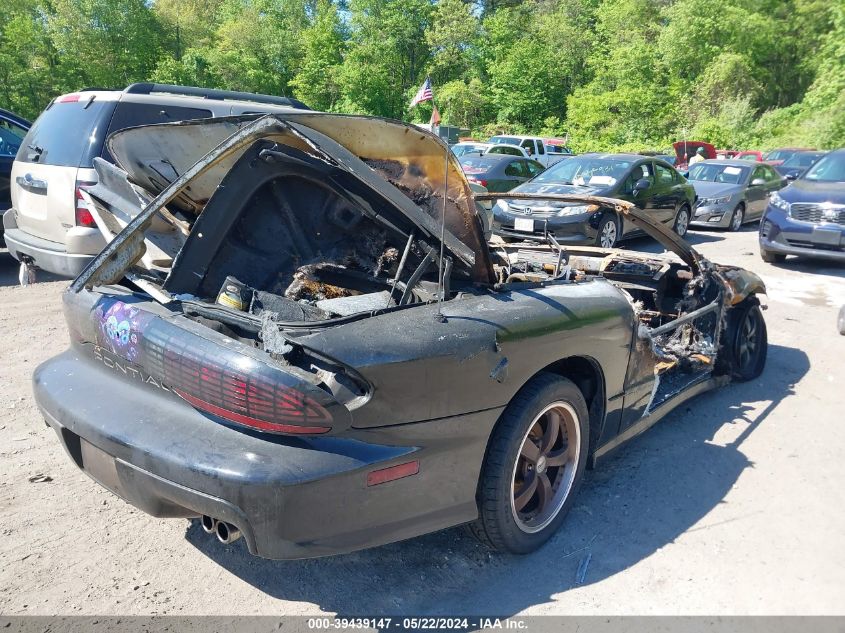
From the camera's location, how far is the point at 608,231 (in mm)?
10289

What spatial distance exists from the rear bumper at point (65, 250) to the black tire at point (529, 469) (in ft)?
14.3

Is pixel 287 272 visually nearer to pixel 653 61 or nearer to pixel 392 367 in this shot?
pixel 392 367

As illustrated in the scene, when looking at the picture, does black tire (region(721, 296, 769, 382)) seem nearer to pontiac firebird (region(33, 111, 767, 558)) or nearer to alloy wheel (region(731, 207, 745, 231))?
pontiac firebird (region(33, 111, 767, 558))

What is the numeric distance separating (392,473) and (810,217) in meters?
9.66

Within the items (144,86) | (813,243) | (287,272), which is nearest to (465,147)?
(813,243)

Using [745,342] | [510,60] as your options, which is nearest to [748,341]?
[745,342]

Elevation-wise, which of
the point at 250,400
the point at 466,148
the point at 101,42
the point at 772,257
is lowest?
the point at 772,257

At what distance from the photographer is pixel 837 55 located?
30234 mm

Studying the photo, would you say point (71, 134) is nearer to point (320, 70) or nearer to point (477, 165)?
point (477, 165)

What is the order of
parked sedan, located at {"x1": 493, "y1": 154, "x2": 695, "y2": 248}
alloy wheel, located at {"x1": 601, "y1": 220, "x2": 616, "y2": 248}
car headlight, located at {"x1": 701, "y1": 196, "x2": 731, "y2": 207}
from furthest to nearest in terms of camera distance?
car headlight, located at {"x1": 701, "y1": 196, "x2": 731, "y2": 207}, alloy wheel, located at {"x1": 601, "y1": 220, "x2": 616, "y2": 248}, parked sedan, located at {"x1": 493, "y1": 154, "x2": 695, "y2": 248}

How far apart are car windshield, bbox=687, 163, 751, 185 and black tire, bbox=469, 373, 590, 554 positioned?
13843 millimetres

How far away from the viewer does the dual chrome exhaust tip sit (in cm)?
208

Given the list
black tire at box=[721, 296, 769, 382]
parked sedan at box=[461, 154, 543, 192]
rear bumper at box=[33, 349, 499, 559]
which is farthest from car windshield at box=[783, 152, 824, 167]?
rear bumper at box=[33, 349, 499, 559]

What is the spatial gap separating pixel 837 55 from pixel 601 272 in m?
33.8
